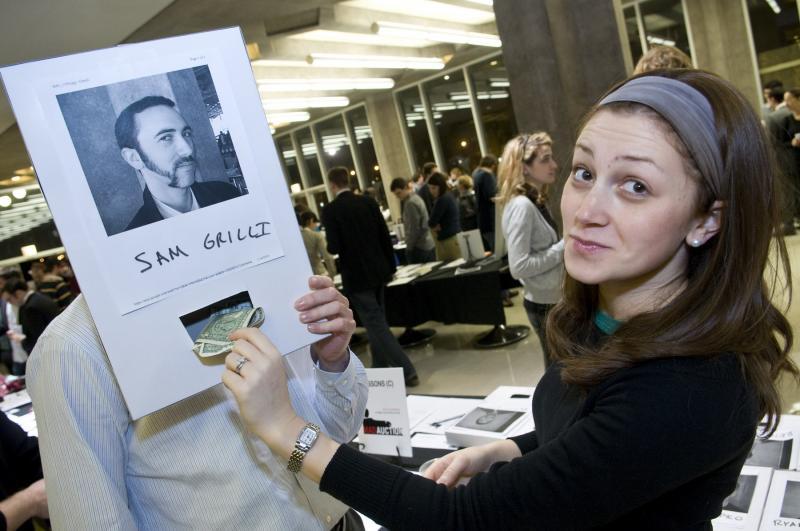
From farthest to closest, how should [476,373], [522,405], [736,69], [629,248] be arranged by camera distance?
1. [736,69]
2. [476,373]
3. [522,405]
4. [629,248]

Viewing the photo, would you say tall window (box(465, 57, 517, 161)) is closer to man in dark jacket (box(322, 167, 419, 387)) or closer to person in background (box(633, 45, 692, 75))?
man in dark jacket (box(322, 167, 419, 387))

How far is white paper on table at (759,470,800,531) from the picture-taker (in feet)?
3.95

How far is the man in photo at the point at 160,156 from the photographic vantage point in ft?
2.57

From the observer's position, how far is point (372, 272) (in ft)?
15.5

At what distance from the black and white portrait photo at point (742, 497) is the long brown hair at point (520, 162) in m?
1.92

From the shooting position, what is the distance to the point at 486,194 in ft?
20.0

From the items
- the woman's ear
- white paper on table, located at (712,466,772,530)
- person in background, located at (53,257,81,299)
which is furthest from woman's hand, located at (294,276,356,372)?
person in background, located at (53,257,81,299)

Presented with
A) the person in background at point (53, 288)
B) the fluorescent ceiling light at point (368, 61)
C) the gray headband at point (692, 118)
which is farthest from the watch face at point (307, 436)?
the person in background at point (53, 288)

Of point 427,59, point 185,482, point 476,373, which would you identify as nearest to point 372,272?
point 476,373

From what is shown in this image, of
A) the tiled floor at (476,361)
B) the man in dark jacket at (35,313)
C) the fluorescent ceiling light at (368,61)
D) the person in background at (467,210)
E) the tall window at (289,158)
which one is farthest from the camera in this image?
the tall window at (289,158)

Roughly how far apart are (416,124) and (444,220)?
270 inches

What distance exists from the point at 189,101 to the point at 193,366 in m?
0.37

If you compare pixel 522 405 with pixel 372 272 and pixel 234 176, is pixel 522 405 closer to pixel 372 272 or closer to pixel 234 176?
pixel 234 176

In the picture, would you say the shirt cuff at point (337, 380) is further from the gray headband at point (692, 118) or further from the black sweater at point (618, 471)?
the gray headband at point (692, 118)
